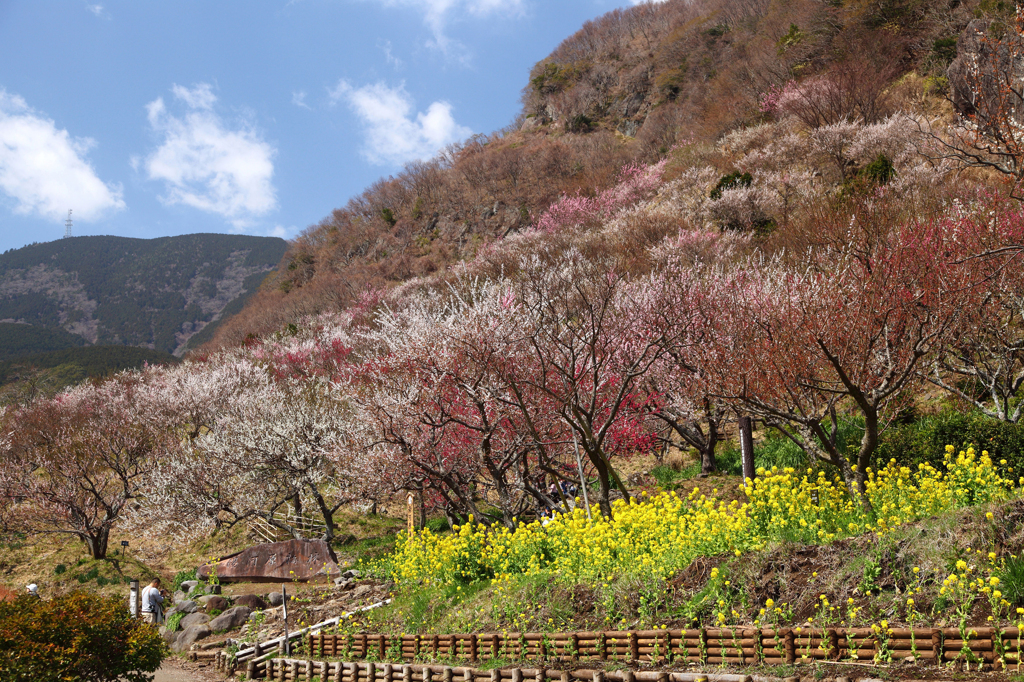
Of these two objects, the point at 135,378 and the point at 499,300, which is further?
the point at 135,378

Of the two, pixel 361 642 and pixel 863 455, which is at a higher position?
pixel 863 455

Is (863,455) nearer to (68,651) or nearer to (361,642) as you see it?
(361,642)

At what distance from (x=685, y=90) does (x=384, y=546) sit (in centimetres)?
5105

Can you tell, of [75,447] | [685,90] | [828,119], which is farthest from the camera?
[685,90]

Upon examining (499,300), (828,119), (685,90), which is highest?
(685,90)

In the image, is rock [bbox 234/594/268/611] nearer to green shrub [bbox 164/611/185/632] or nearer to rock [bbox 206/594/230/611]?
rock [bbox 206/594/230/611]

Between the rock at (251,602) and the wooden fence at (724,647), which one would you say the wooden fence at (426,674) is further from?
the rock at (251,602)

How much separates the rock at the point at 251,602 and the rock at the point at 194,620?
665mm

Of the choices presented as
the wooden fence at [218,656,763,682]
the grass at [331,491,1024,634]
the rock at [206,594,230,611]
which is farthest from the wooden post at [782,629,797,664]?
the rock at [206,594,230,611]

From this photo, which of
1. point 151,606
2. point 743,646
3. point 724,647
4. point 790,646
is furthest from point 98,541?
point 790,646

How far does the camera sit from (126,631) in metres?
9.19

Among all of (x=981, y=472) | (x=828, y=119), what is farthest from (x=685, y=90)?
(x=981, y=472)

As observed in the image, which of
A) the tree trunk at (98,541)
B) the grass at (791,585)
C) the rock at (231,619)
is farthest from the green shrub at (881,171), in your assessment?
the tree trunk at (98,541)

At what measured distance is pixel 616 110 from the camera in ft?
218
